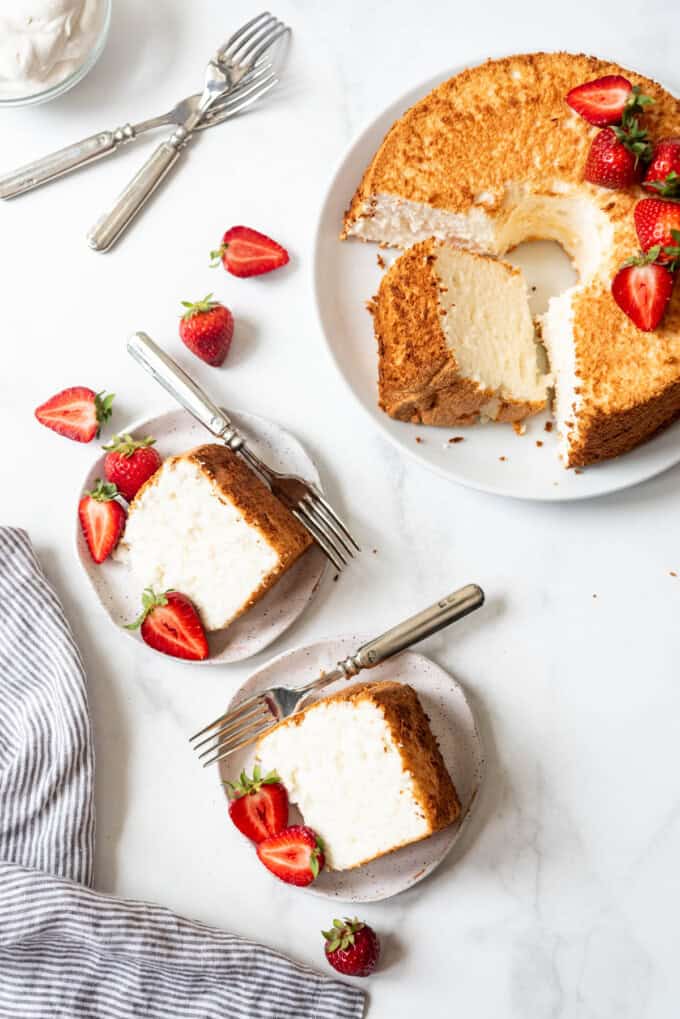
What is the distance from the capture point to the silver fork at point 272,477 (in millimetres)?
2389

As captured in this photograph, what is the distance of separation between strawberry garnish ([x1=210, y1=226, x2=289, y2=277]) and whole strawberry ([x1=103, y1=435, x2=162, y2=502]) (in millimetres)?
496

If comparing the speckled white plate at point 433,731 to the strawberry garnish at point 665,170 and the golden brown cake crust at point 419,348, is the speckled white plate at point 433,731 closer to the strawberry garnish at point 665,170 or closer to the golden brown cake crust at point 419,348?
the golden brown cake crust at point 419,348

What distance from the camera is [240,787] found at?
2.38 m

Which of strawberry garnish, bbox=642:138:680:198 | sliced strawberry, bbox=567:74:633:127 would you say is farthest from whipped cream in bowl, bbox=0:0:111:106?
strawberry garnish, bbox=642:138:680:198

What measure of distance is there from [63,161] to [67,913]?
1904 mm

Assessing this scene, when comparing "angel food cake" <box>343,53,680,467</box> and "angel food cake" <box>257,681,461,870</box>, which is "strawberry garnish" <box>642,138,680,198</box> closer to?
"angel food cake" <box>343,53,680,467</box>

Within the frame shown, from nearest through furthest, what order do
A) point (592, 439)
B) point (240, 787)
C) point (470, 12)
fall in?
point (592, 439)
point (240, 787)
point (470, 12)

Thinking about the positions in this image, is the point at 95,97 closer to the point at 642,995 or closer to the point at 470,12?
the point at 470,12

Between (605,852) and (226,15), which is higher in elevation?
(226,15)

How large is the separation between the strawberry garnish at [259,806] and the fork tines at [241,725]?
9cm

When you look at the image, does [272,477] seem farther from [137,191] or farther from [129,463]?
[137,191]

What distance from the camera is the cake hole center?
8.11 ft

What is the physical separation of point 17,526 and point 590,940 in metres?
1.78

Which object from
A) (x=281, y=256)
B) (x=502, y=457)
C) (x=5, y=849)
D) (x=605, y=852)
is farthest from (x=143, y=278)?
(x=605, y=852)
